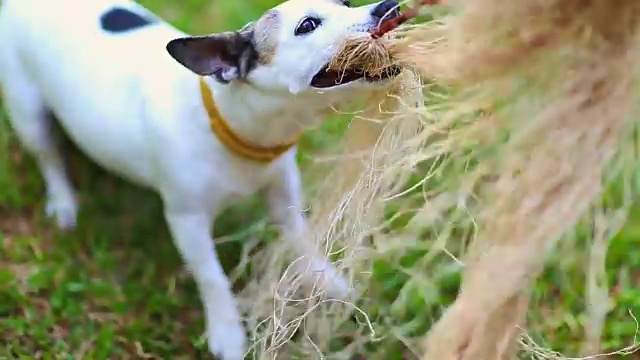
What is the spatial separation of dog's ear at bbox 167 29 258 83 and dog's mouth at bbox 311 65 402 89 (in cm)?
17

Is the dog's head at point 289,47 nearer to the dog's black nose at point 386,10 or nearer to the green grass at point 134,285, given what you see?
the dog's black nose at point 386,10

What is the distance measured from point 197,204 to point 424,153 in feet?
2.30

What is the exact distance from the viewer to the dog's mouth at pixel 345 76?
59.5 inches

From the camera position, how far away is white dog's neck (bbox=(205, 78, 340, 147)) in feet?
5.60

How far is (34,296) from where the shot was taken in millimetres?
2201

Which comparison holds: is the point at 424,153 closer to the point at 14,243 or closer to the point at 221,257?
the point at 221,257

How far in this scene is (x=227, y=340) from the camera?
2053 mm

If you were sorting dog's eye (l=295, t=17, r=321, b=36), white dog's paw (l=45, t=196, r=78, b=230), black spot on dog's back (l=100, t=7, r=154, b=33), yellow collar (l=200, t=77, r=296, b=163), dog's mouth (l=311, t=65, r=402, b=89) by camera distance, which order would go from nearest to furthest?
dog's mouth (l=311, t=65, r=402, b=89), dog's eye (l=295, t=17, r=321, b=36), yellow collar (l=200, t=77, r=296, b=163), black spot on dog's back (l=100, t=7, r=154, b=33), white dog's paw (l=45, t=196, r=78, b=230)

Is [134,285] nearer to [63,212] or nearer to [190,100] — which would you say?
[63,212]

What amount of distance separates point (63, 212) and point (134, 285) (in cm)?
32

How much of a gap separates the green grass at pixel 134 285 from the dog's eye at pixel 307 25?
67 centimetres

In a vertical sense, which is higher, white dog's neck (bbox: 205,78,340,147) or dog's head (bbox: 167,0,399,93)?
dog's head (bbox: 167,0,399,93)

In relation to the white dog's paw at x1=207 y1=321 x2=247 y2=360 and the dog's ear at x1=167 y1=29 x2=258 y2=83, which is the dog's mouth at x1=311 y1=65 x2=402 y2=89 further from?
the white dog's paw at x1=207 y1=321 x2=247 y2=360

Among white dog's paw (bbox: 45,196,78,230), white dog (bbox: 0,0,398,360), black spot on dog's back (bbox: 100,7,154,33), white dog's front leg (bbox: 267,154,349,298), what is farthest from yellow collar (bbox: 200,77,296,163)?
white dog's paw (bbox: 45,196,78,230)
